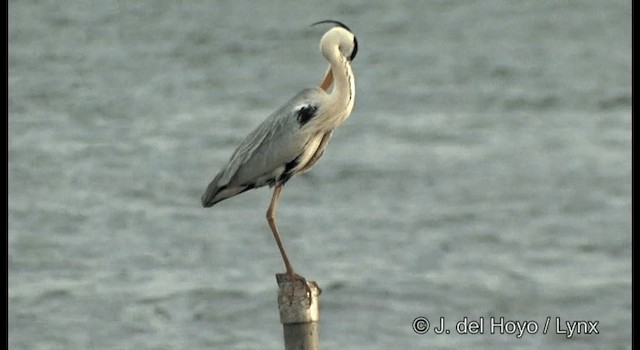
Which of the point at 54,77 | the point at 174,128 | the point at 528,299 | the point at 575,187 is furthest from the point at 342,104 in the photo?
the point at 54,77

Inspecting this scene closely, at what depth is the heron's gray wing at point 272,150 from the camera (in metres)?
7.14

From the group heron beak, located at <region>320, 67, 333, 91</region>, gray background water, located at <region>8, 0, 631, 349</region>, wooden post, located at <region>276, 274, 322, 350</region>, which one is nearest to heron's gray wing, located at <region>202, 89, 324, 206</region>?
heron beak, located at <region>320, 67, 333, 91</region>

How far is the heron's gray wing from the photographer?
714 centimetres

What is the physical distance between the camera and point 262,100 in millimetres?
18156

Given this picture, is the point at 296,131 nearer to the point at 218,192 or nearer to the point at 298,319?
the point at 218,192

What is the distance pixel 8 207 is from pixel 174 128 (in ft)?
9.09

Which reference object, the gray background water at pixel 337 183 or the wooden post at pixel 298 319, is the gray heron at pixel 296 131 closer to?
the wooden post at pixel 298 319

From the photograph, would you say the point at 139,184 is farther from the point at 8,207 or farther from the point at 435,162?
the point at 435,162

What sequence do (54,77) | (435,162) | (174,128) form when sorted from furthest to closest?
(54,77) → (174,128) → (435,162)

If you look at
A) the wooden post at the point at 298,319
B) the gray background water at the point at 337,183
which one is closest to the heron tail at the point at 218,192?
the wooden post at the point at 298,319

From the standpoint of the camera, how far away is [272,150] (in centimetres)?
715

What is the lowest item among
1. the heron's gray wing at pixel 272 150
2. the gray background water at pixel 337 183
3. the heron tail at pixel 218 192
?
the heron tail at pixel 218 192

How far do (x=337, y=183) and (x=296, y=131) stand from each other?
25.8 ft

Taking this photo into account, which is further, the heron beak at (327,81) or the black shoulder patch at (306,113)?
the heron beak at (327,81)
